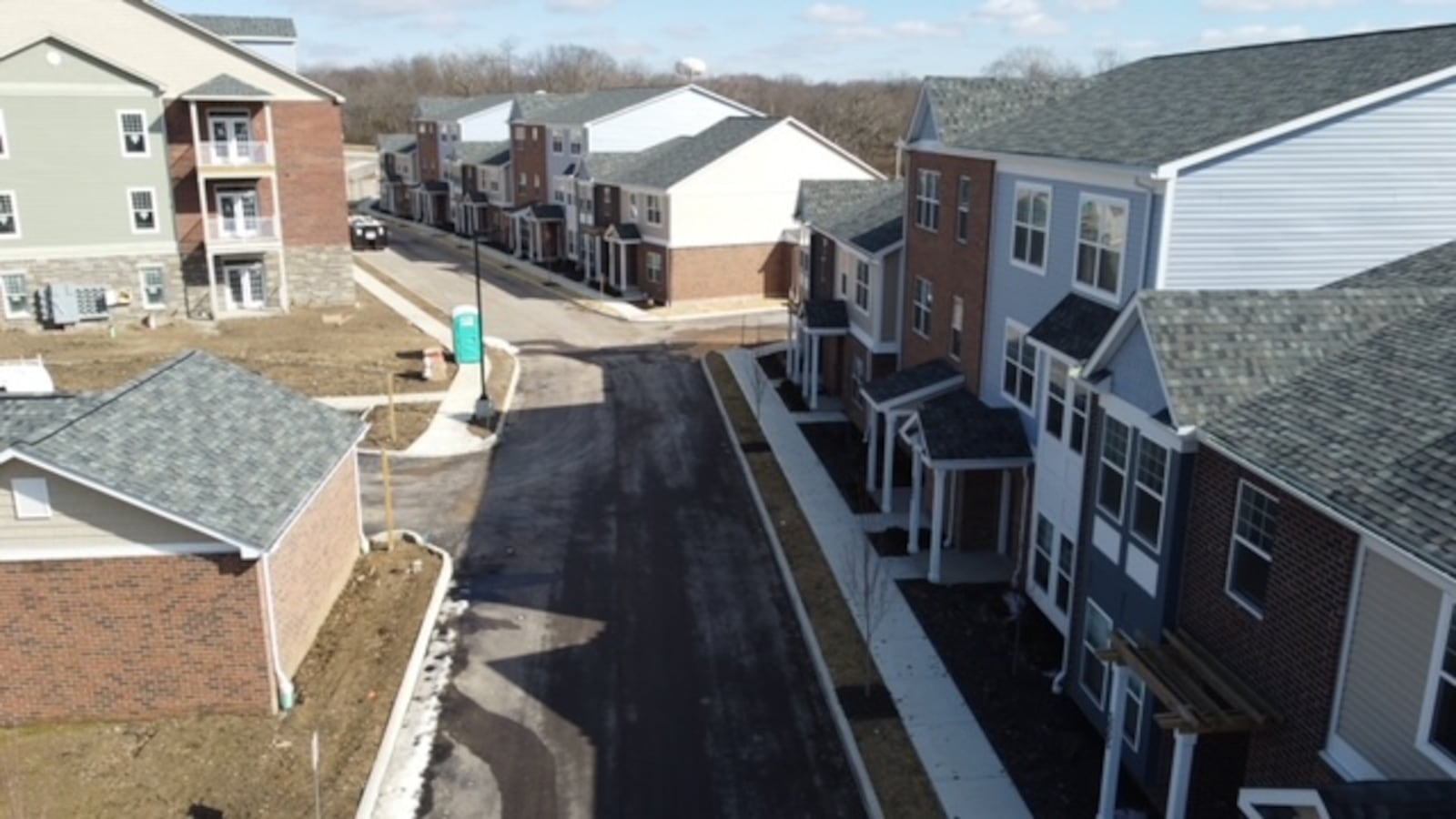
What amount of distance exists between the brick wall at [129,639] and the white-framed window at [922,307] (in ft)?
58.9

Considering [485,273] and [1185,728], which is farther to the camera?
[485,273]

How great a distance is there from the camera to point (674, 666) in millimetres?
20031

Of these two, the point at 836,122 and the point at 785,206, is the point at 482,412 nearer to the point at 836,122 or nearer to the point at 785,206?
the point at 785,206

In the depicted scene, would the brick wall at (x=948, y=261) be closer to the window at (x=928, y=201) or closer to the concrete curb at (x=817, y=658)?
the window at (x=928, y=201)

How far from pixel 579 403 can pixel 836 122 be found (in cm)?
9286

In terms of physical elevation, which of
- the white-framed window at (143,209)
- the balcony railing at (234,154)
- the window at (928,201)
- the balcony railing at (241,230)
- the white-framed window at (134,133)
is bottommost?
the balcony railing at (241,230)

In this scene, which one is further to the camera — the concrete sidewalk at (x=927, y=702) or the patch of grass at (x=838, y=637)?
the patch of grass at (x=838, y=637)

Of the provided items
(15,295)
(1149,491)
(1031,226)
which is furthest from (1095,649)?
(15,295)

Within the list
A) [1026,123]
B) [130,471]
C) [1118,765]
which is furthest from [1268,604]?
[130,471]

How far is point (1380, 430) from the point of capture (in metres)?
12.5

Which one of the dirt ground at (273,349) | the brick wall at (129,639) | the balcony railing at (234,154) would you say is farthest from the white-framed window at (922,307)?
the balcony railing at (234,154)

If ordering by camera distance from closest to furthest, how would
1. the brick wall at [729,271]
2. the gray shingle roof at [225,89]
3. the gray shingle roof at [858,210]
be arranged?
the gray shingle roof at [858,210] < the gray shingle roof at [225,89] < the brick wall at [729,271]

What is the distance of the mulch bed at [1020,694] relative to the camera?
16.2 meters

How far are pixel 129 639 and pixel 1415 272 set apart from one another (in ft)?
69.6
